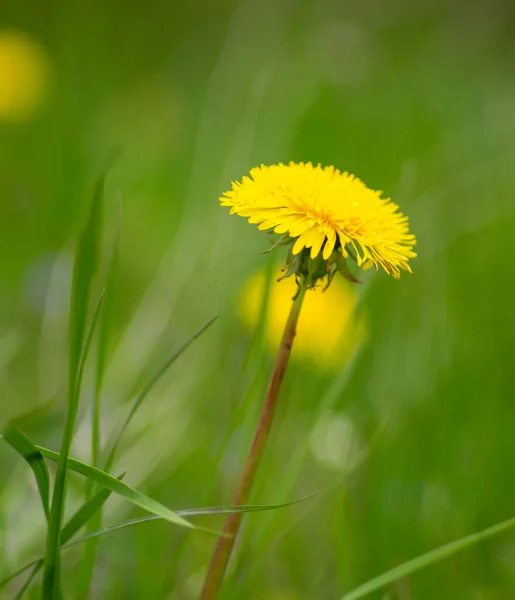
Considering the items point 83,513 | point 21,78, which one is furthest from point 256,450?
point 21,78

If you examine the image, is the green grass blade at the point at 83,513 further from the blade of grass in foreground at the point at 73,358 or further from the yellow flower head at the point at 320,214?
the yellow flower head at the point at 320,214

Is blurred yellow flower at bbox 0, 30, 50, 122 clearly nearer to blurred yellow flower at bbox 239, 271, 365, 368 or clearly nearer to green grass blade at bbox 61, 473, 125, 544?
blurred yellow flower at bbox 239, 271, 365, 368

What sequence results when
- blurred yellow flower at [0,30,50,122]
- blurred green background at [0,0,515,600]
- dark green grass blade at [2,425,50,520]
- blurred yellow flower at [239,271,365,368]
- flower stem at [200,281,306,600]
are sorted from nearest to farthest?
dark green grass blade at [2,425,50,520] → flower stem at [200,281,306,600] → blurred green background at [0,0,515,600] → blurred yellow flower at [239,271,365,368] → blurred yellow flower at [0,30,50,122]

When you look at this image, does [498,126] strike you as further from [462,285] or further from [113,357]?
[113,357]

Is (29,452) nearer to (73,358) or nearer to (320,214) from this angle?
(73,358)

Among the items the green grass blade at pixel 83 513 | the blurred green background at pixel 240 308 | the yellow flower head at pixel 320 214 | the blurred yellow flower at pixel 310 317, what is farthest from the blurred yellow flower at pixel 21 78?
the green grass blade at pixel 83 513

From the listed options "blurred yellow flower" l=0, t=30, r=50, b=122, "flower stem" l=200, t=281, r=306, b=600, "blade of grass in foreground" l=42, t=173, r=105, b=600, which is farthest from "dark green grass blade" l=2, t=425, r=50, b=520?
"blurred yellow flower" l=0, t=30, r=50, b=122
